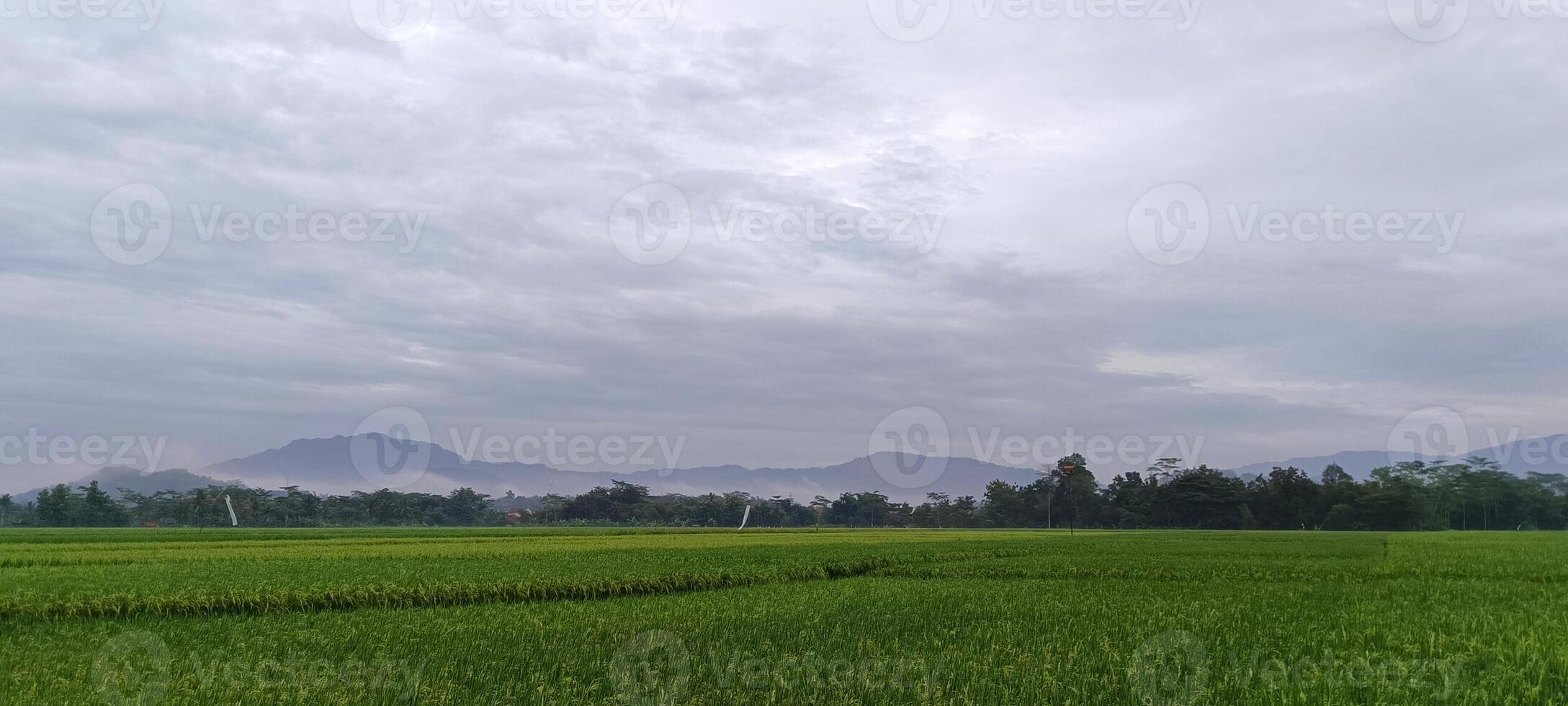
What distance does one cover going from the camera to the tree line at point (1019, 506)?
12131 centimetres

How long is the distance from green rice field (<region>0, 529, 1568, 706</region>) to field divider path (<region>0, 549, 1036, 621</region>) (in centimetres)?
5

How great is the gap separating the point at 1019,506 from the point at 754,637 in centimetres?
14800

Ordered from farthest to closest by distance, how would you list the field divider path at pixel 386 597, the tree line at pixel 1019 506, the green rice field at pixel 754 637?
1. the tree line at pixel 1019 506
2. the field divider path at pixel 386 597
3. the green rice field at pixel 754 637

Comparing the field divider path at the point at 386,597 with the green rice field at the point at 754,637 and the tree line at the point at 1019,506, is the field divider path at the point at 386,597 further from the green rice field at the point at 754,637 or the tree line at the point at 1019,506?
the tree line at the point at 1019,506

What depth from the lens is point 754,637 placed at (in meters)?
12.4

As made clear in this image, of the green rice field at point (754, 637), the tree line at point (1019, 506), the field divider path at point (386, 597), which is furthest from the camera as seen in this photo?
the tree line at point (1019, 506)

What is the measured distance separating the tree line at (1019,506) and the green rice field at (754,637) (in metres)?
87.1

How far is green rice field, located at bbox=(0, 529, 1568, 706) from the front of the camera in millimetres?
8789

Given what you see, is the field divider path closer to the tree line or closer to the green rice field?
the green rice field

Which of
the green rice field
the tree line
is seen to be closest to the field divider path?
the green rice field

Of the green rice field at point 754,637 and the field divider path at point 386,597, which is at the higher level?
the green rice field at point 754,637

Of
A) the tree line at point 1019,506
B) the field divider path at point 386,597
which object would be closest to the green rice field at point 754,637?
the field divider path at point 386,597

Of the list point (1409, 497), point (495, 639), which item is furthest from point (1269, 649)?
point (1409, 497)

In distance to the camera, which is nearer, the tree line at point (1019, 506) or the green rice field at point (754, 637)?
the green rice field at point (754, 637)
